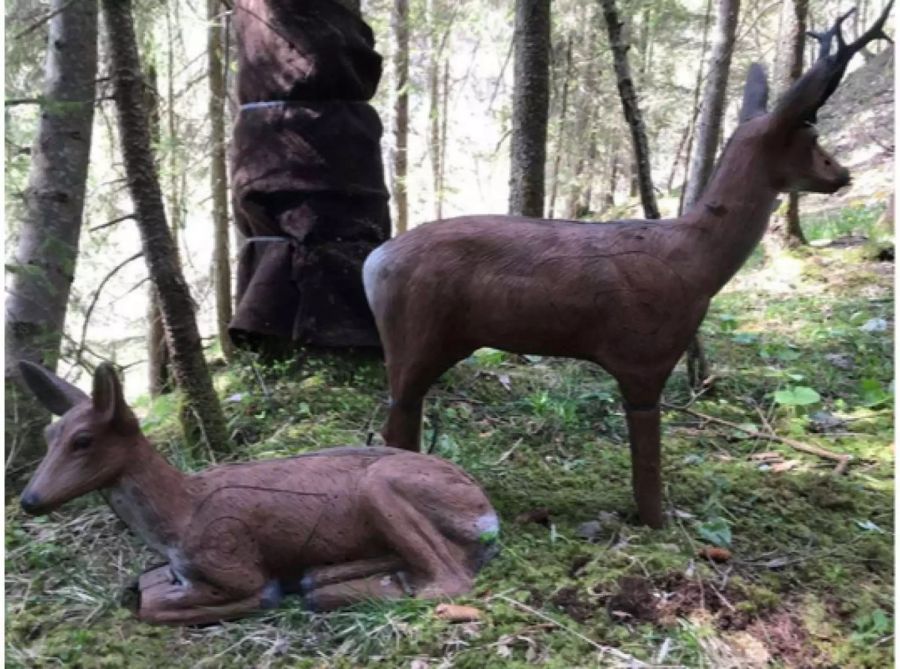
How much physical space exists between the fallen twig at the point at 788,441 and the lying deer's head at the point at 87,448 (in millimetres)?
3002

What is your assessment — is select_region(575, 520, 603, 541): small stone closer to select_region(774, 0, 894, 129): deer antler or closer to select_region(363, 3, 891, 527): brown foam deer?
select_region(363, 3, 891, 527): brown foam deer

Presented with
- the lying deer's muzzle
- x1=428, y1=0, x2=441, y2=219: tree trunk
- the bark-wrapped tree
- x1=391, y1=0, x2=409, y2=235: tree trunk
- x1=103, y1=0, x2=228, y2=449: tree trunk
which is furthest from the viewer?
x1=428, y1=0, x2=441, y2=219: tree trunk

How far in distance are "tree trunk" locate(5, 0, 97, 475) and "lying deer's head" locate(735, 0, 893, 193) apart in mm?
2742

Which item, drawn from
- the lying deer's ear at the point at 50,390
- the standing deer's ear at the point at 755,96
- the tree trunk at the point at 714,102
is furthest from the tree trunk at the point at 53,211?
the tree trunk at the point at 714,102

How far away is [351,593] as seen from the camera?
2180mm

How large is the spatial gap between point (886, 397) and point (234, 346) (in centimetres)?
386

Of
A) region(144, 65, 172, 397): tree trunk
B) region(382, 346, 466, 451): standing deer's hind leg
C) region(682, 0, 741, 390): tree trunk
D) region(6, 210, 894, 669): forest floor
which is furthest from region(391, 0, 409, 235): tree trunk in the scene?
region(382, 346, 466, 451): standing deer's hind leg

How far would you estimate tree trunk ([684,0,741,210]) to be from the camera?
16.6 ft

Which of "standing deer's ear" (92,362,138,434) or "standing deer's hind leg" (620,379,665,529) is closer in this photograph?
"standing deer's ear" (92,362,138,434)

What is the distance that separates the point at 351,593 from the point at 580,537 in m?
0.93

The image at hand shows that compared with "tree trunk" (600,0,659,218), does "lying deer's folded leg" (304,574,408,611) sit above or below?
below

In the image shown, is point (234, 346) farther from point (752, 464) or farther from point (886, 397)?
point (886, 397)

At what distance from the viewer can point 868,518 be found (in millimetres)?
2980

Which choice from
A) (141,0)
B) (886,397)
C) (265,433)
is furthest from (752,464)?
(141,0)
